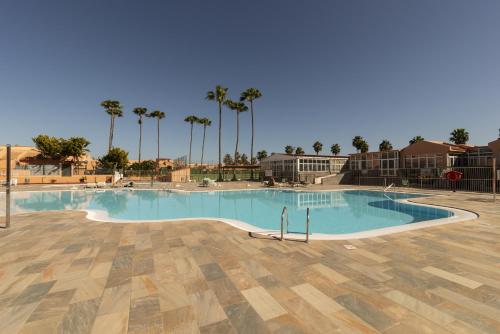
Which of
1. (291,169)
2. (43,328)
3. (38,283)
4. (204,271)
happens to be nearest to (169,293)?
(204,271)

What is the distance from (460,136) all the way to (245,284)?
5390 centimetres

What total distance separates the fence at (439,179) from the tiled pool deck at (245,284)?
17.4 m

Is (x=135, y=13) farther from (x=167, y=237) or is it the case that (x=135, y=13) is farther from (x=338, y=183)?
(x=338, y=183)

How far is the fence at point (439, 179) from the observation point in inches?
748

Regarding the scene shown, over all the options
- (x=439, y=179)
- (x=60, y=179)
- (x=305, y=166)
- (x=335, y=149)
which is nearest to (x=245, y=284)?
(x=439, y=179)

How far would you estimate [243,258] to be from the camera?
14.2 ft

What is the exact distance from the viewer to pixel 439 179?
71.4ft

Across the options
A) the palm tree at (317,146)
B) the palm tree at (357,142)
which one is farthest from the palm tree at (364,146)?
the palm tree at (317,146)

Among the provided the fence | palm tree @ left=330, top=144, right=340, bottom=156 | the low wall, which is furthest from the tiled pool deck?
palm tree @ left=330, top=144, right=340, bottom=156

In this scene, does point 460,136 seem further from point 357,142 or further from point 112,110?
point 112,110

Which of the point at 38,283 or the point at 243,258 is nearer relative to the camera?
the point at 38,283

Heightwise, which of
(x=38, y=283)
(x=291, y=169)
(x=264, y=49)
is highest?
(x=264, y=49)

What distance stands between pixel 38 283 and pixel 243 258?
324 cm

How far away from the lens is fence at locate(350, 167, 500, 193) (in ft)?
62.3
